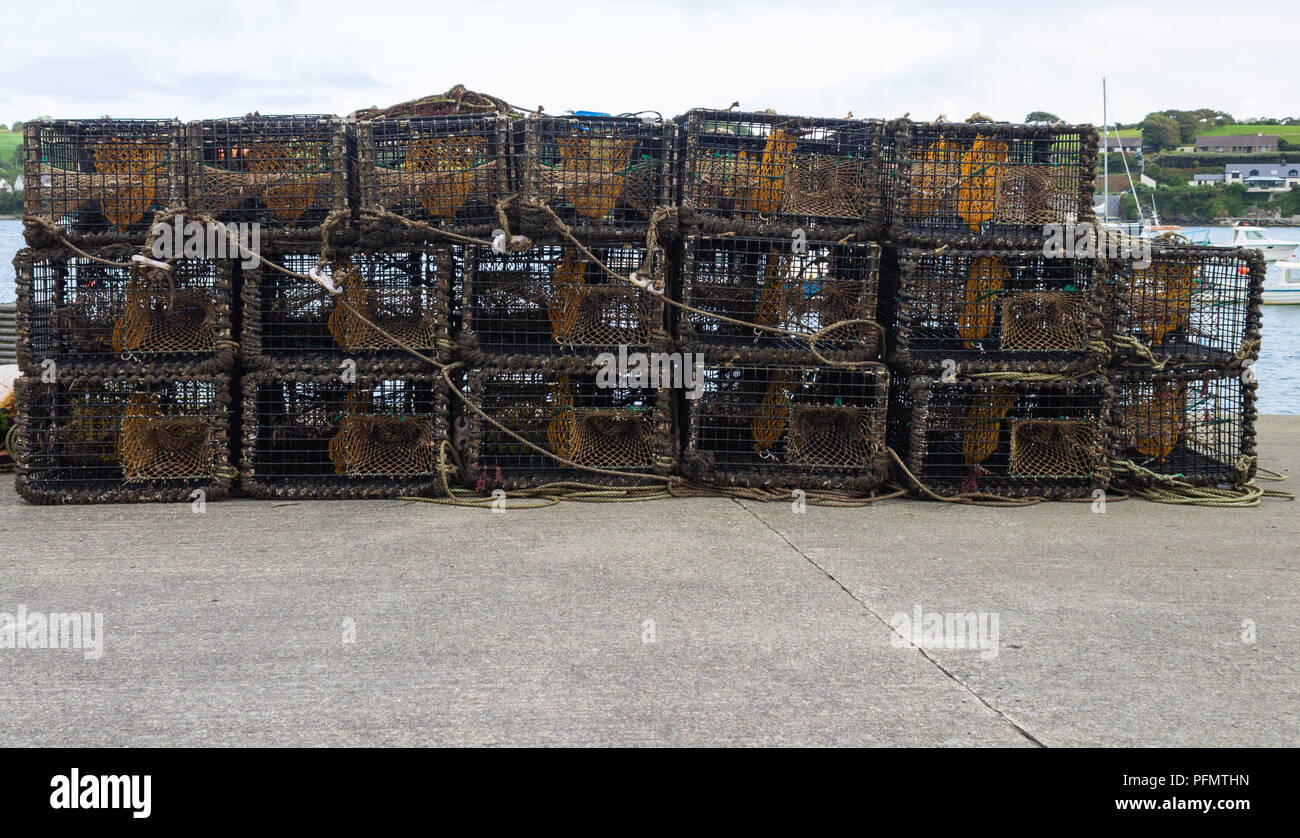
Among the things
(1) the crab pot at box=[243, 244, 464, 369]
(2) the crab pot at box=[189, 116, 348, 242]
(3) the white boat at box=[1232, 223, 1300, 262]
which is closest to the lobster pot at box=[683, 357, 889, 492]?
(1) the crab pot at box=[243, 244, 464, 369]

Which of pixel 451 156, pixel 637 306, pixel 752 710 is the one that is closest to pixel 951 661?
pixel 752 710

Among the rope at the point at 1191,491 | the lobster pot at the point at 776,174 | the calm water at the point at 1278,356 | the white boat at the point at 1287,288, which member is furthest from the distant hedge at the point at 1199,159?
the lobster pot at the point at 776,174

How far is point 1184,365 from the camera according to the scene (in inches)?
237

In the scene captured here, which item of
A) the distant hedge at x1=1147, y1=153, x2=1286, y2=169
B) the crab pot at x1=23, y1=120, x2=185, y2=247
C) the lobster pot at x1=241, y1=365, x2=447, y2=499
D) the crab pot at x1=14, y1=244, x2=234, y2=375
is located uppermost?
the distant hedge at x1=1147, y1=153, x2=1286, y2=169

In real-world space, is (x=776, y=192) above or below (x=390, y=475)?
above

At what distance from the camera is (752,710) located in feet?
9.66

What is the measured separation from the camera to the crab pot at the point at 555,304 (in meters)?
5.80

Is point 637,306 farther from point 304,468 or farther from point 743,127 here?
point 304,468

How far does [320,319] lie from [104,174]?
1336mm

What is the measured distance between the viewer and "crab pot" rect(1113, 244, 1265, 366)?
236 inches

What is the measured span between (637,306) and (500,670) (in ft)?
10.1

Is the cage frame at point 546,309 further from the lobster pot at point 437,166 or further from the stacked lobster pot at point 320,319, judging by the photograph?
the lobster pot at point 437,166

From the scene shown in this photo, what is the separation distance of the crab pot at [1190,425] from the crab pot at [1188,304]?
0.59 feet

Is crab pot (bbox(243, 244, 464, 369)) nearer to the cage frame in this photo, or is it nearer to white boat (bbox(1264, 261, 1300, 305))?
the cage frame
